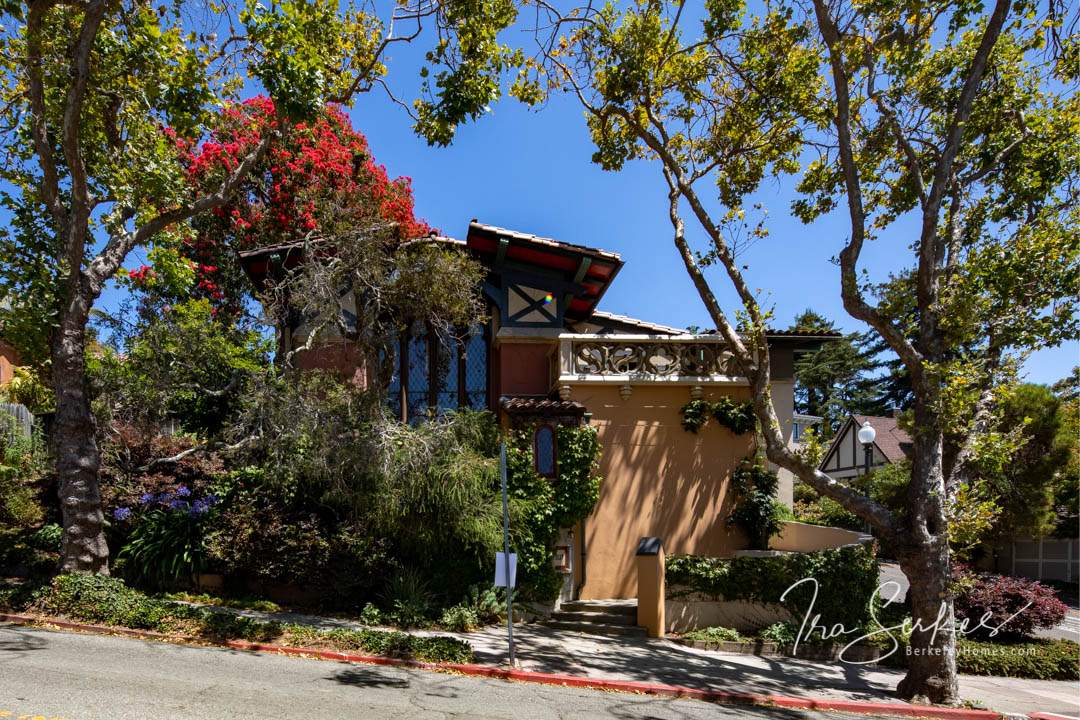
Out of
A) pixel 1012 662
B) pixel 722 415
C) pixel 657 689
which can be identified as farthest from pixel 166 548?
pixel 1012 662

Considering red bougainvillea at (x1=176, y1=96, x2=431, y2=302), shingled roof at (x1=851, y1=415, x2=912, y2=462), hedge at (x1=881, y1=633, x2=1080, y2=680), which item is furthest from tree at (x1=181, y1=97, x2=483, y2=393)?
shingled roof at (x1=851, y1=415, x2=912, y2=462)

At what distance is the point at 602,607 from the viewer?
12242 millimetres

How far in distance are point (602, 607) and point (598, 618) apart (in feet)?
1.31

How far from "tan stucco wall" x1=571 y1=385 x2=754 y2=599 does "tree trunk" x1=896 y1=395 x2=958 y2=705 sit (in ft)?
14.6

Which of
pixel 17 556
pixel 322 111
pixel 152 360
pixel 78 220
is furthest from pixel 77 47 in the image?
pixel 17 556

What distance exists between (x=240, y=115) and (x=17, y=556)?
28.4 ft

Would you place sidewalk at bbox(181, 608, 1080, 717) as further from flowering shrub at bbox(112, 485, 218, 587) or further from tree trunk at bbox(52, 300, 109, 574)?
tree trunk at bbox(52, 300, 109, 574)

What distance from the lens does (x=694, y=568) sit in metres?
11.5

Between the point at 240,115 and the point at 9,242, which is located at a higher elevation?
the point at 240,115

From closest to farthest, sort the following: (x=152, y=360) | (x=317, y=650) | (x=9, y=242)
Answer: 1. (x=317, y=650)
2. (x=9, y=242)
3. (x=152, y=360)

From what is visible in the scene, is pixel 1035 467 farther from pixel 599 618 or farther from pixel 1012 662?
pixel 599 618

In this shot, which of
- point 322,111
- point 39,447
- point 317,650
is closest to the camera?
point 317,650

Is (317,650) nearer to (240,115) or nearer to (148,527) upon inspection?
(148,527)

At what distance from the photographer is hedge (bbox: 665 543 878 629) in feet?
37.1
